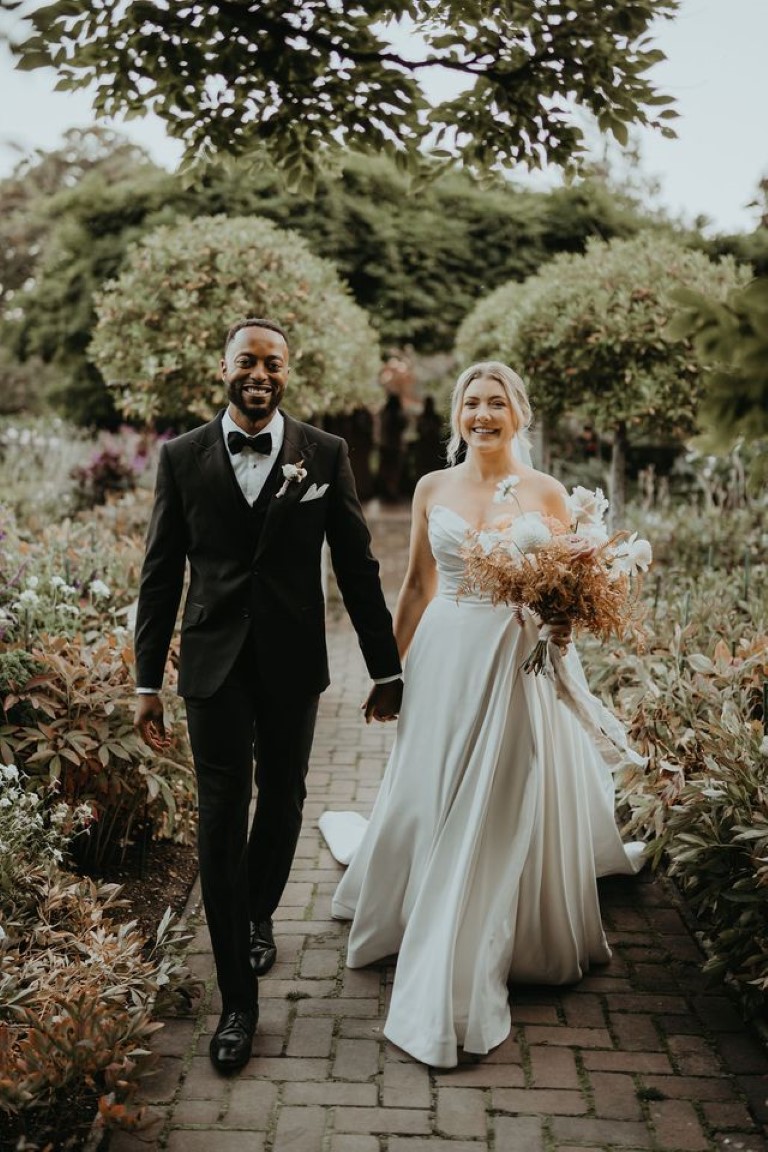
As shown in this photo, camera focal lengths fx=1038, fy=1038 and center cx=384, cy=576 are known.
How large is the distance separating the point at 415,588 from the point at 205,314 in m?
5.58

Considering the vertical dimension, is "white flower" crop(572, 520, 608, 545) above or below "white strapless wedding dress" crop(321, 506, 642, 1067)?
above

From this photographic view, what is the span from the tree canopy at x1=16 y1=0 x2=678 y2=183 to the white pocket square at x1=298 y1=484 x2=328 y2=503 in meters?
1.57

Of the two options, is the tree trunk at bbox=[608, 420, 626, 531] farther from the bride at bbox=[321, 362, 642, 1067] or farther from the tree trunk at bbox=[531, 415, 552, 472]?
the bride at bbox=[321, 362, 642, 1067]

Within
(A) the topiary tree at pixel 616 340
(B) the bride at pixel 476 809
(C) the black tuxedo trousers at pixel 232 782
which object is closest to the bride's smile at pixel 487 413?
(B) the bride at pixel 476 809

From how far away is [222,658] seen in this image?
10.8 feet

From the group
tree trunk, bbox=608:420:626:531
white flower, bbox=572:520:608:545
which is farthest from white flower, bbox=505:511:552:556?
tree trunk, bbox=608:420:626:531

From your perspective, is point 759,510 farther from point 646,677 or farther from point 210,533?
point 210,533

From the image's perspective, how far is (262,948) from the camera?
3.85m

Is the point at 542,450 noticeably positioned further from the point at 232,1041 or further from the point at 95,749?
the point at 232,1041

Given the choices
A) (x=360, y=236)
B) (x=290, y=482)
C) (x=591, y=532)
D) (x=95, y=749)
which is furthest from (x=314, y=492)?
(x=360, y=236)

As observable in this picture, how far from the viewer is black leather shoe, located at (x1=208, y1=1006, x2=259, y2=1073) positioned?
3.15 meters

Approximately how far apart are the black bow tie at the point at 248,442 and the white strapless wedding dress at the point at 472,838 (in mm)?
821

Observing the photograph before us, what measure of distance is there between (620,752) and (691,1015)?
932 mm

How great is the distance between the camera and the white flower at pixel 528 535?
3.32 m
